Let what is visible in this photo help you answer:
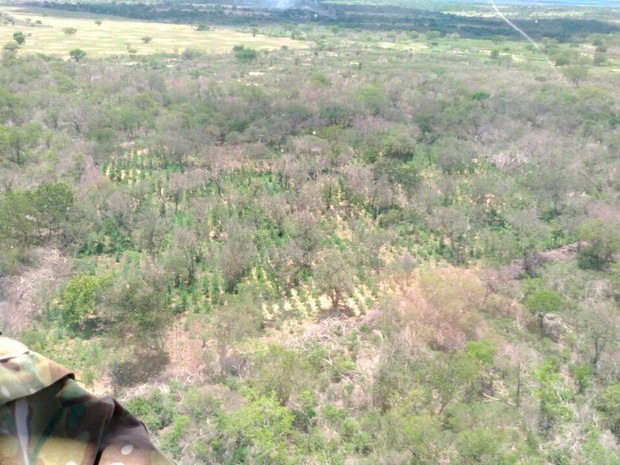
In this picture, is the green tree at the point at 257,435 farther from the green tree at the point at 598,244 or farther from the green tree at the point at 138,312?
the green tree at the point at 598,244

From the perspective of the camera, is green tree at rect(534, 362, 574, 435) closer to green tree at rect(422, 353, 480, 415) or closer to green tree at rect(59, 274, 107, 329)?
green tree at rect(422, 353, 480, 415)

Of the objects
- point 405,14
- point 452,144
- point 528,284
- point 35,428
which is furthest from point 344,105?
point 405,14

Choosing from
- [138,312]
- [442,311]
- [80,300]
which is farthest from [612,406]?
[80,300]

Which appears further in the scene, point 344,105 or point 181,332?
point 344,105

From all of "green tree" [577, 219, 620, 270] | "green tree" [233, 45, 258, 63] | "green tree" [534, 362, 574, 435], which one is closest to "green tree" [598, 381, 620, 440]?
"green tree" [534, 362, 574, 435]

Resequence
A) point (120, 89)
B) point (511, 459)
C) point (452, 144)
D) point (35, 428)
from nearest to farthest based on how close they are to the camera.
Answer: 1. point (35, 428)
2. point (511, 459)
3. point (452, 144)
4. point (120, 89)

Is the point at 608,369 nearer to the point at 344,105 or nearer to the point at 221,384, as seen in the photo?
the point at 221,384

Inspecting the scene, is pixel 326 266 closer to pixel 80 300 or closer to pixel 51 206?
pixel 80 300
